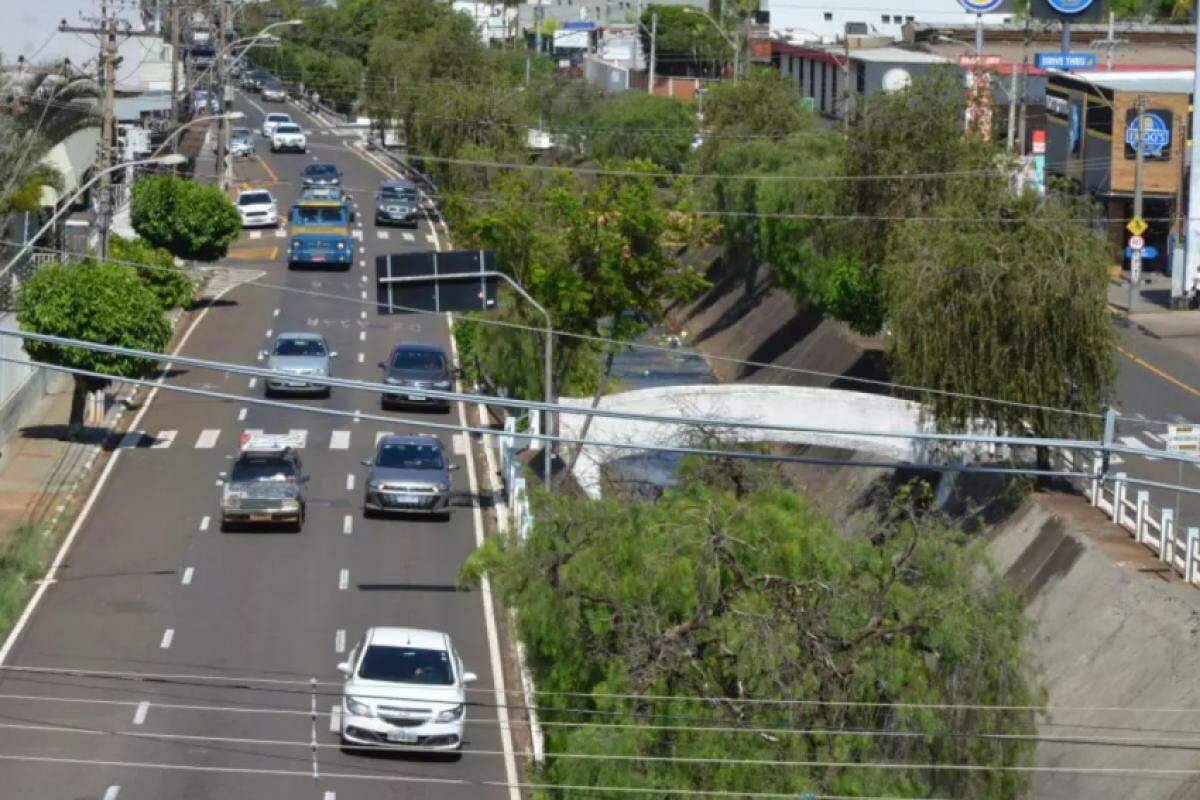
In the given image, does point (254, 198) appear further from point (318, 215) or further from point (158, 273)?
point (158, 273)

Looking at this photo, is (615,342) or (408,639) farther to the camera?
(615,342)

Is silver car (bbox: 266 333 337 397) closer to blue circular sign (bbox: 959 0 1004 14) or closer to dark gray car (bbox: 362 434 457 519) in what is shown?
dark gray car (bbox: 362 434 457 519)

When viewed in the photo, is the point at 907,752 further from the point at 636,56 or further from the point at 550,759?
the point at 636,56

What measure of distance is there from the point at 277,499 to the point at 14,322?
13.6m

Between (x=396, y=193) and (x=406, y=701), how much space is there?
176ft

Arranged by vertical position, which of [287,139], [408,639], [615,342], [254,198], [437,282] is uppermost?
[287,139]

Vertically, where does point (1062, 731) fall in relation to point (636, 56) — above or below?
below

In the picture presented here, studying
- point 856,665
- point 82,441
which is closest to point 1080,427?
point 856,665


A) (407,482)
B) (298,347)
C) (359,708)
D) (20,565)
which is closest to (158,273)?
(298,347)

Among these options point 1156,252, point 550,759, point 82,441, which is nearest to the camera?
point 550,759

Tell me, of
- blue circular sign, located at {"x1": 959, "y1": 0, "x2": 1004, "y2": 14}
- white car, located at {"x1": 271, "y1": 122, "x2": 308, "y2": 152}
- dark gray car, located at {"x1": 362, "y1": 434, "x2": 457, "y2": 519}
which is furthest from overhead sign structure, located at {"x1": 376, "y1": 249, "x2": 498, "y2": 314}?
white car, located at {"x1": 271, "y1": 122, "x2": 308, "y2": 152}

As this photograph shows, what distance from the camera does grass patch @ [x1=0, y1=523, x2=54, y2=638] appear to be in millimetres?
33250

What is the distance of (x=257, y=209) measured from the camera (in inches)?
3012

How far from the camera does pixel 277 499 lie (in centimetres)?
3869
